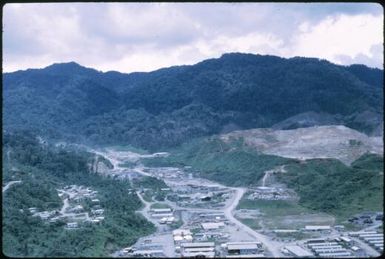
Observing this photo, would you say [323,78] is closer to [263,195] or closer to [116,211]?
[263,195]

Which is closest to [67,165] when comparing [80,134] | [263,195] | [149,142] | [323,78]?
[263,195]

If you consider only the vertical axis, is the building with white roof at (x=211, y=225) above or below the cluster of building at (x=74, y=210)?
below

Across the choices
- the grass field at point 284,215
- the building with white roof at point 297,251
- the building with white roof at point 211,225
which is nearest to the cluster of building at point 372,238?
the grass field at point 284,215

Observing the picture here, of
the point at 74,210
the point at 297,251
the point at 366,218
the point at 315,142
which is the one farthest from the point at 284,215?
the point at 315,142

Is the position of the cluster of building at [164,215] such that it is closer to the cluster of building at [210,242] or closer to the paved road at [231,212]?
the paved road at [231,212]

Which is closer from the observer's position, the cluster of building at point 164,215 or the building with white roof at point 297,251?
the building with white roof at point 297,251

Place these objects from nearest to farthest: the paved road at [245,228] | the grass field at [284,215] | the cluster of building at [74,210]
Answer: the paved road at [245,228] < the cluster of building at [74,210] < the grass field at [284,215]
